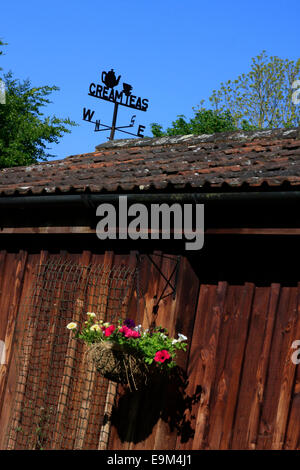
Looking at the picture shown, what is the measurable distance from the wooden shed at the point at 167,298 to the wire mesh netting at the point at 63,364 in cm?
1

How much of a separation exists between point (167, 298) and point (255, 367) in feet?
3.39

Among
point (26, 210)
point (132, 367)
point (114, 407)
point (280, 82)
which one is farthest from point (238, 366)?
point (280, 82)

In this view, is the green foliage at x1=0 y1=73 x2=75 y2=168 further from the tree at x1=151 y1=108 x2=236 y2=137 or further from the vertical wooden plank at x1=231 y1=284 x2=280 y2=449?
the vertical wooden plank at x1=231 y1=284 x2=280 y2=449

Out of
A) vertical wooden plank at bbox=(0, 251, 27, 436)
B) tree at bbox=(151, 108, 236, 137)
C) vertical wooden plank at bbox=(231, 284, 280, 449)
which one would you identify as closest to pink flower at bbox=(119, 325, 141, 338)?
vertical wooden plank at bbox=(231, 284, 280, 449)

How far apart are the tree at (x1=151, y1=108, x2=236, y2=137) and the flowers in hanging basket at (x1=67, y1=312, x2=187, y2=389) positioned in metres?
21.8

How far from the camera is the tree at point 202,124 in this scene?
88.5 feet

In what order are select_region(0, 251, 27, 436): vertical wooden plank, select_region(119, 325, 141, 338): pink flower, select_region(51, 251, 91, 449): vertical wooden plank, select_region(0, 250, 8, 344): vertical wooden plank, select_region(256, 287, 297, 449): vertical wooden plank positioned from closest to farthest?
select_region(256, 287, 297, 449): vertical wooden plank → select_region(119, 325, 141, 338): pink flower → select_region(51, 251, 91, 449): vertical wooden plank → select_region(0, 251, 27, 436): vertical wooden plank → select_region(0, 250, 8, 344): vertical wooden plank

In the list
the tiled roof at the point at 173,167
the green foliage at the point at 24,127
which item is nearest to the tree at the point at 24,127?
the green foliage at the point at 24,127

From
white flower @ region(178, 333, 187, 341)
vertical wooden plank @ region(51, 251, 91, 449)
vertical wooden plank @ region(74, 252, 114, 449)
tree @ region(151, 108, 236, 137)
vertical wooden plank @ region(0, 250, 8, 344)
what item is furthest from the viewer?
tree @ region(151, 108, 236, 137)

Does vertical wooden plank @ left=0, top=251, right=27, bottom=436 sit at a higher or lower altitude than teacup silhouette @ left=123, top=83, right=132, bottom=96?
lower

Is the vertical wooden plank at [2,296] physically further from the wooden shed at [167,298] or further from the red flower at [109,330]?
the red flower at [109,330]

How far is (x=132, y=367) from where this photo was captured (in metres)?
5.40

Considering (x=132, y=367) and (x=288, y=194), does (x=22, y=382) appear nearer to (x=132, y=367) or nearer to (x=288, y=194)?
(x=132, y=367)

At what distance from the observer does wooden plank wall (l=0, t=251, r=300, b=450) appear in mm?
5242
